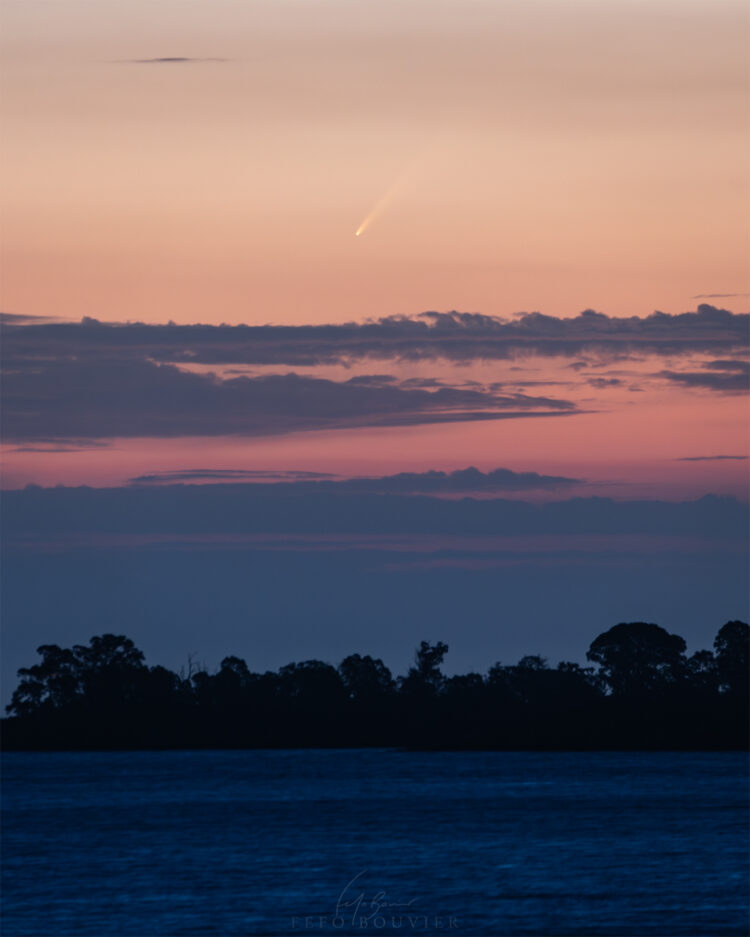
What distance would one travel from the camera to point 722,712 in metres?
200

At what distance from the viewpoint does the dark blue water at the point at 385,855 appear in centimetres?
6016

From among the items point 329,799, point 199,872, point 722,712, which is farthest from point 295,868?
point 722,712

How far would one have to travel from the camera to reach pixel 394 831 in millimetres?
97688

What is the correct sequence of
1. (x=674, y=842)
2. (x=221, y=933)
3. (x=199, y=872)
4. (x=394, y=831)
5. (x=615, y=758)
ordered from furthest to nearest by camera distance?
(x=615, y=758)
(x=394, y=831)
(x=674, y=842)
(x=199, y=872)
(x=221, y=933)

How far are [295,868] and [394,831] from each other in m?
20.1

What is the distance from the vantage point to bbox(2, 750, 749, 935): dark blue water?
197ft

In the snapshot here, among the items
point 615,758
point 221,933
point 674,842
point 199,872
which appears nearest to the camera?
point 221,933

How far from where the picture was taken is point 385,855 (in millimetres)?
84438

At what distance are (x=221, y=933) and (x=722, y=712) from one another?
500 ft

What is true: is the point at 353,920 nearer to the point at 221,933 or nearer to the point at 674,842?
the point at 221,933

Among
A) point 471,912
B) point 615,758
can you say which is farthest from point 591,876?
point 615,758

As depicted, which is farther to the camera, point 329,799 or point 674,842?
point 329,799

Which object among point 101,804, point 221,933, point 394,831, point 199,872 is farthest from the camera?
point 101,804

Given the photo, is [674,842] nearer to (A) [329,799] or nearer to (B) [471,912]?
(B) [471,912]
